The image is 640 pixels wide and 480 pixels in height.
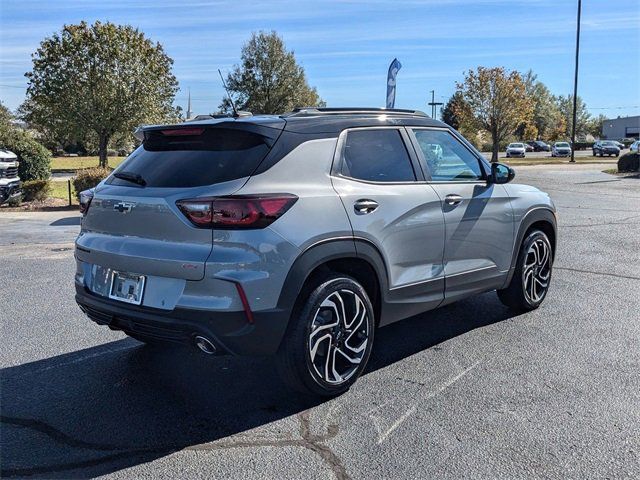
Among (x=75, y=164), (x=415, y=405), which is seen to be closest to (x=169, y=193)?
(x=415, y=405)

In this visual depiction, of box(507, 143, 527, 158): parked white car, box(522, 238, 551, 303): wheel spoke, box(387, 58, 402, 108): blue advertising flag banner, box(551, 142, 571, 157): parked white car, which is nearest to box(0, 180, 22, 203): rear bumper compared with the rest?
box(387, 58, 402, 108): blue advertising flag banner

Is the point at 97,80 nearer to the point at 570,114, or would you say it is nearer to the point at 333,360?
the point at 333,360

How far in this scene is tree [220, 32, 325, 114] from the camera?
51188mm

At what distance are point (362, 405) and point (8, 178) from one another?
13.8m

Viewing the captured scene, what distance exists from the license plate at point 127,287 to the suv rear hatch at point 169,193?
0.05m

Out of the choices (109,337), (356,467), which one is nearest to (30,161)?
(109,337)

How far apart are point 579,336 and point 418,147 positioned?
206cm

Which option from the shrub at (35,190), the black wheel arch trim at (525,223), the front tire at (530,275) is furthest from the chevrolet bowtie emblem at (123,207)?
the shrub at (35,190)

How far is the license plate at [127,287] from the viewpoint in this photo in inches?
143

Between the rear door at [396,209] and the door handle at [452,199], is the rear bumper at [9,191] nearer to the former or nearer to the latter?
the rear door at [396,209]

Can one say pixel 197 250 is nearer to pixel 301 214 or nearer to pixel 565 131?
pixel 301 214

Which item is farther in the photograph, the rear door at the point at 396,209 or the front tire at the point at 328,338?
the rear door at the point at 396,209

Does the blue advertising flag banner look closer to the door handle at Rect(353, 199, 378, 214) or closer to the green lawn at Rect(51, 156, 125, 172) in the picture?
the door handle at Rect(353, 199, 378, 214)

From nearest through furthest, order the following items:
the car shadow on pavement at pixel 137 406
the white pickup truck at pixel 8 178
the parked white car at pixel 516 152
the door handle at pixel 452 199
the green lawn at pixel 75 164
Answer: the car shadow on pavement at pixel 137 406 → the door handle at pixel 452 199 → the white pickup truck at pixel 8 178 → the green lawn at pixel 75 164 → the parked white car at pixel 516 152
